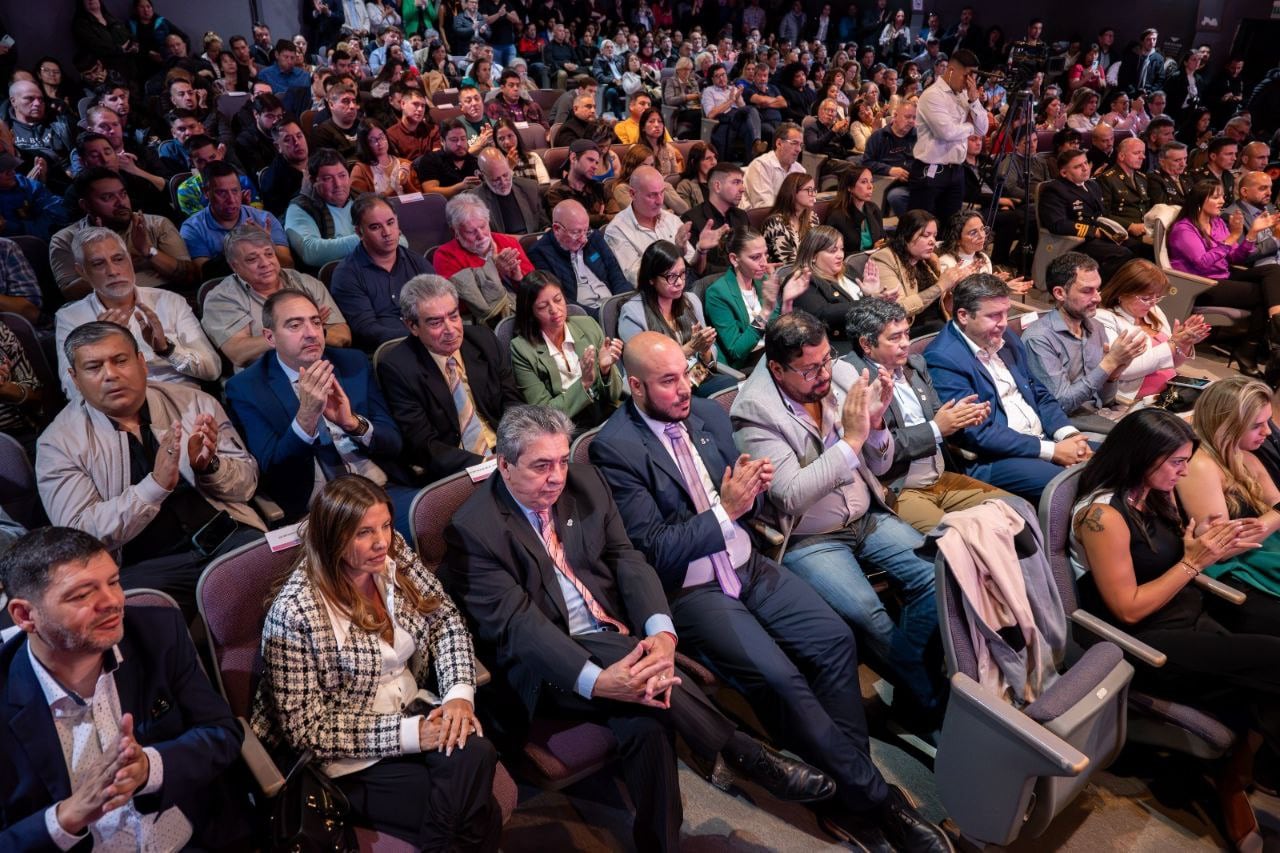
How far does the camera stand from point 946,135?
556 centimetres

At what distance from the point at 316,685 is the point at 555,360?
5.69 feet

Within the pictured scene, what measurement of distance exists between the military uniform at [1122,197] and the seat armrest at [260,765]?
21.2 feet

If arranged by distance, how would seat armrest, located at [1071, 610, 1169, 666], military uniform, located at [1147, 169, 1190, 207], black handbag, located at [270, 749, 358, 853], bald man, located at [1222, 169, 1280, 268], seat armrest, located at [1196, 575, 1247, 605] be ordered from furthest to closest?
1. military uniform, located at [1147, 169, 1190, 207]
2. bald man, located at [1222, 169, 1280, 268]
3. seat armrest, located at [1196, 575, 1247, 605]
4. seat armrest, located at [1071, 610, 1169, 666]
5. black handbag, located at [270, 749, 358, 853]

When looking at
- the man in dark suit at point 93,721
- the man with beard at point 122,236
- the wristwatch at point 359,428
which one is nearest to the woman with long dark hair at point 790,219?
the wristwatch at point 359,428

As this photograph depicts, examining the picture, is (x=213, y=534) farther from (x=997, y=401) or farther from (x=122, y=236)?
(x=997, y=401)

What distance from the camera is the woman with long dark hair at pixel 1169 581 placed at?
7.20 ft

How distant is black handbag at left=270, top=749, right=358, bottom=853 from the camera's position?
5.56ft

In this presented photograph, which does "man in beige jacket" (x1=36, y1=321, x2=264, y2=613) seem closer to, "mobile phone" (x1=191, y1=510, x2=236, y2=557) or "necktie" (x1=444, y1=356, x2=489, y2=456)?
"mobile phone" (x1=191, y1=510, x2=236, y2=557)

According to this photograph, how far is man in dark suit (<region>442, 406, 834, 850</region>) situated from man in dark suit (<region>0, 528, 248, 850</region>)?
0.64 meters

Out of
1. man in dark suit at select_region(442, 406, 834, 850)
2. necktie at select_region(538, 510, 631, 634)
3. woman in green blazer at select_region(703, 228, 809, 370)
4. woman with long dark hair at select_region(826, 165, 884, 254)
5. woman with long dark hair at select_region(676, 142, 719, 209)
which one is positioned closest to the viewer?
man in dark suit at select_region(442, 406, 834, 850)

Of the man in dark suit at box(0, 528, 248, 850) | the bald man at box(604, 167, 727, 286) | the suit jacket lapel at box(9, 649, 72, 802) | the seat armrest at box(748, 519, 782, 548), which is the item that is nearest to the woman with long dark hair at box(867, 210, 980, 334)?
the bald man at box(604, 167, 727, 286)

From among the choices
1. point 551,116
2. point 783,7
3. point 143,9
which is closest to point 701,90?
point 551,116

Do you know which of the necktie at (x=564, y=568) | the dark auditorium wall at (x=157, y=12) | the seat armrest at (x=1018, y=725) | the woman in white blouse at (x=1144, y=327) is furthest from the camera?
the dark auditorium wall at (x=157, y=12)

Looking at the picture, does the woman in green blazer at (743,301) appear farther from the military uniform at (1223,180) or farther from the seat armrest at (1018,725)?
the military uniform at (1223,180)
